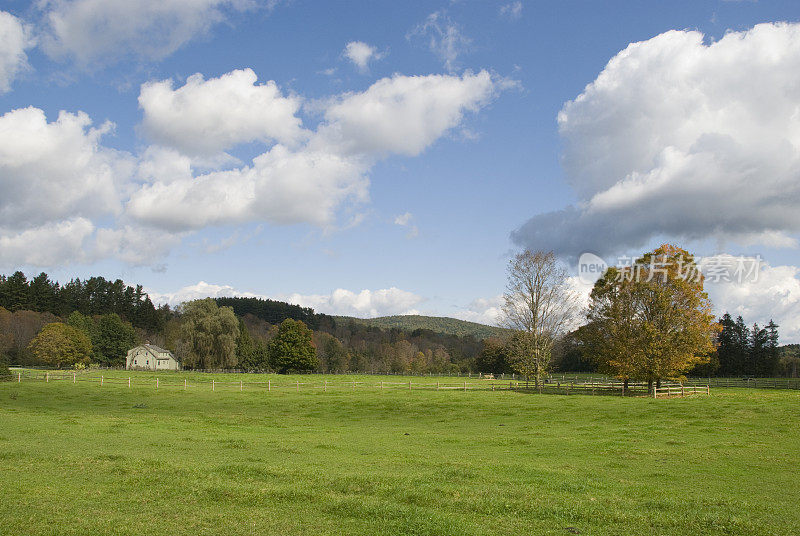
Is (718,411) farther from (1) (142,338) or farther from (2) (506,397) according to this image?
(1) (142,338)

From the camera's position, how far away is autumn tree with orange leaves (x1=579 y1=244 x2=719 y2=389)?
42938 millimetres

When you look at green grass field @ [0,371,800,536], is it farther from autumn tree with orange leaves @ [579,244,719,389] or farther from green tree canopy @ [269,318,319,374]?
green tree canopy @ [269,318,319,374]

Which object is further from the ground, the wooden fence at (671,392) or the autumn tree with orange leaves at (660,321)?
the autumn tree with orange leaves at (660,321)

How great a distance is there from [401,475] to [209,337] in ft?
293

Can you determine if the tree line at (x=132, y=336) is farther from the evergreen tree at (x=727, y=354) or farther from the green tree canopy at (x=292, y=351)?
the evergreen tree at (x=727, y=354)

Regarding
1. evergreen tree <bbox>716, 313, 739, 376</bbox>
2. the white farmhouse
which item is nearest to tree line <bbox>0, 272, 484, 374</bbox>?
the white farmhouse

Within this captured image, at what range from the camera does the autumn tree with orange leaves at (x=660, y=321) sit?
42938mm

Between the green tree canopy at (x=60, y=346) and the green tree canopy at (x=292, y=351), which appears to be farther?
the green tree canopy at (x=60, y=346)

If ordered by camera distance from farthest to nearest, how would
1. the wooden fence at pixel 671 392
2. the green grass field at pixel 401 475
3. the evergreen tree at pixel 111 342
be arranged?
the evergreen tree at pixel 111 342 → the wooden fence at pixel 671 392 → the green grass field at pixel 401 475

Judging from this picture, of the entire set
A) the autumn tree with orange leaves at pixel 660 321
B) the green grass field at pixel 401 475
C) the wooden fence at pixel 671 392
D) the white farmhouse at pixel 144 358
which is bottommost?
the white farmhouse at pixel 144 358

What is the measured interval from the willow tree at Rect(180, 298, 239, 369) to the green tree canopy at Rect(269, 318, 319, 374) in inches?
304

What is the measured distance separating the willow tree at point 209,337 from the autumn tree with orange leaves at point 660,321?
231 feet

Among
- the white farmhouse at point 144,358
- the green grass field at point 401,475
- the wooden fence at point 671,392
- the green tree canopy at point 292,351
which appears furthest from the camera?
the white farmhouse at point 144,358

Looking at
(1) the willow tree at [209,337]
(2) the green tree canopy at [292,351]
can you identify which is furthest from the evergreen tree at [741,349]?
(1) the willow tree at [209,337]
